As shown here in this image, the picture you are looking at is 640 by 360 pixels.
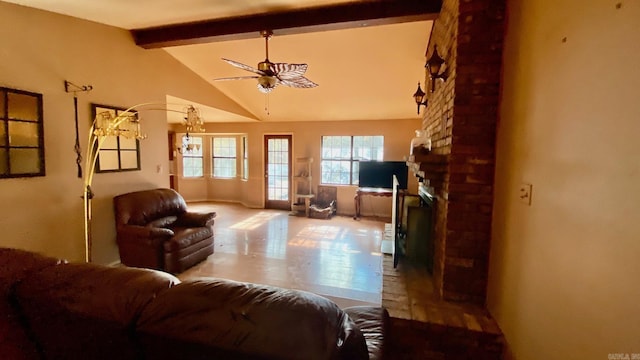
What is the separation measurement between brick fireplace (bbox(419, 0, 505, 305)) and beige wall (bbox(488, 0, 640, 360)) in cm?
17

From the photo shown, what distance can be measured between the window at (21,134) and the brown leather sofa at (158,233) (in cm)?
94

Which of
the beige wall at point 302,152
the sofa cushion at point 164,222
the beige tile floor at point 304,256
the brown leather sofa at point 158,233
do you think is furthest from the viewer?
the beige wall at point 302,152

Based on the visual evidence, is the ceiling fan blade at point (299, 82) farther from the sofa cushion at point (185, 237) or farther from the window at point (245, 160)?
the window at point (245, 160)

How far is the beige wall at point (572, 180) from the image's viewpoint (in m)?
0.90

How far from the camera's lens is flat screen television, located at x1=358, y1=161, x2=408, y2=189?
627 cm

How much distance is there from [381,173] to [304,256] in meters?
3.11

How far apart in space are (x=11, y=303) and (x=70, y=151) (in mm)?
2742

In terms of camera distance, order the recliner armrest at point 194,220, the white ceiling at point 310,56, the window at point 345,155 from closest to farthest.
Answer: the white ceiling at point 310,56, the recliner armrest at point 194,220, the window at point 345,155

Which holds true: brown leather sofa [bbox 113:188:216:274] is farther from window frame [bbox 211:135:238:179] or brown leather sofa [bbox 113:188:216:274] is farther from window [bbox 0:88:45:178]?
window frame [bbox 211:135:238:179]

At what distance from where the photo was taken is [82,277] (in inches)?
43.4

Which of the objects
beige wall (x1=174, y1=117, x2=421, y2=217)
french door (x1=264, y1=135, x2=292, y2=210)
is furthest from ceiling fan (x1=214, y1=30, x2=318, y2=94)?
french door (x1=264, y1=135, x2=292, y2=210)

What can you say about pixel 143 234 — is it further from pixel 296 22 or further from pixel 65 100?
pixel 296 22

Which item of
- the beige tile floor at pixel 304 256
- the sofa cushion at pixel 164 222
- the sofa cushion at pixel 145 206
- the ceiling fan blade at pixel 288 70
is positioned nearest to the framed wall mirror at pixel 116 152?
the sofa cushion at pixel 145 206

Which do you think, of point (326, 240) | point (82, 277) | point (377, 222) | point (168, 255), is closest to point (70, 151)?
point (168, 255)
